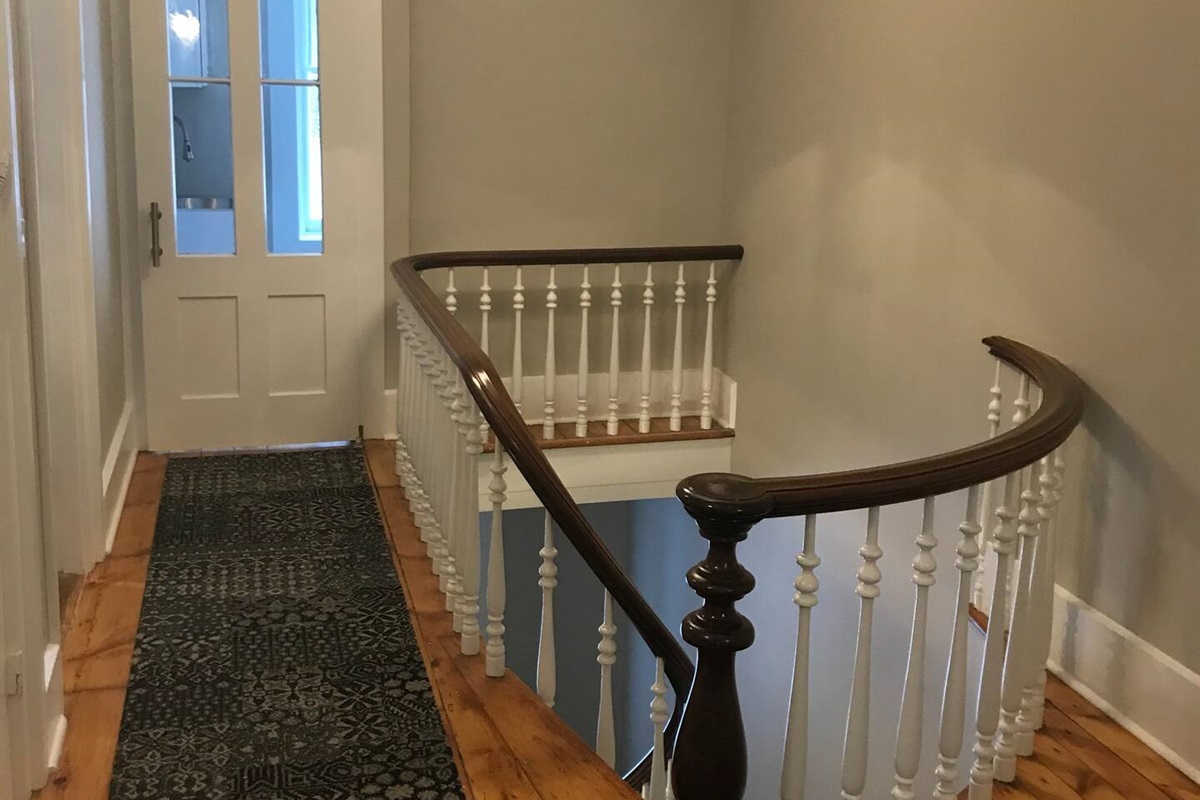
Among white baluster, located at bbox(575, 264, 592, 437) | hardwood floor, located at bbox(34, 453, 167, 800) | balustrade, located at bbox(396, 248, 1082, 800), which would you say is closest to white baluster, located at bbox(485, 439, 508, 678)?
balustrade, located at bbox(396, 248, 1082, 800)

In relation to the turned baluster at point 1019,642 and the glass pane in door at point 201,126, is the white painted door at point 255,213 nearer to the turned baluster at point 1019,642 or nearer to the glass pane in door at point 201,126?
the glass pane in door at point 201,126

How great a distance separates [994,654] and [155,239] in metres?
3.43

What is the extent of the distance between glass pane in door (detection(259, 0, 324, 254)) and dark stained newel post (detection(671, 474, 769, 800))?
317 centimetres

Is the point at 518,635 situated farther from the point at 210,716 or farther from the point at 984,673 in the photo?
the point at 984,673

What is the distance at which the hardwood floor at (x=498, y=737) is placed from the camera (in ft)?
8.09

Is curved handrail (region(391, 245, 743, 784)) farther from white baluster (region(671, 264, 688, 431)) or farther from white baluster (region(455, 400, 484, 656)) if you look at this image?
white baluster (region(671, 264, 688, 431))

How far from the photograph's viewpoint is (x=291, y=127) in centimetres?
453

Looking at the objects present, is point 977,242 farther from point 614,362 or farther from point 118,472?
point 118,472

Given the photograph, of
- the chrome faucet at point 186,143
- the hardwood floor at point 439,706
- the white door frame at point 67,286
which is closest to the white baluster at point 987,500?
the hardwood floor at point 439,706

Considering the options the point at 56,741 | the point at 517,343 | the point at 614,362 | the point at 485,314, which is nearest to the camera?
the point at 56,741

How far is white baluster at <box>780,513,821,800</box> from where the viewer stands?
1909 millimetres

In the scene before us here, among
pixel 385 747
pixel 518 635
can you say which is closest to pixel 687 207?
pixel 518 635

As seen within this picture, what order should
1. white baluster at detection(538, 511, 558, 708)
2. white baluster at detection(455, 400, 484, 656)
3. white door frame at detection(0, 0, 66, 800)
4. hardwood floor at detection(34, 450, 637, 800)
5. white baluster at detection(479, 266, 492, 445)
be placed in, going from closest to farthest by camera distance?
1. white door frame at detection(0, 0, 66, 800)
2. hardwood floor at detection(34, 450, 637, 800)
3. white baluster at detection(538, 511, 558, 708)
4. white baluster at detection(455, 400, 484, 656)
5. white baluster at detection(479, 266, 492, 445)

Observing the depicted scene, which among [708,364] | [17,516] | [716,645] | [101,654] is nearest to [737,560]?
[716,645]
